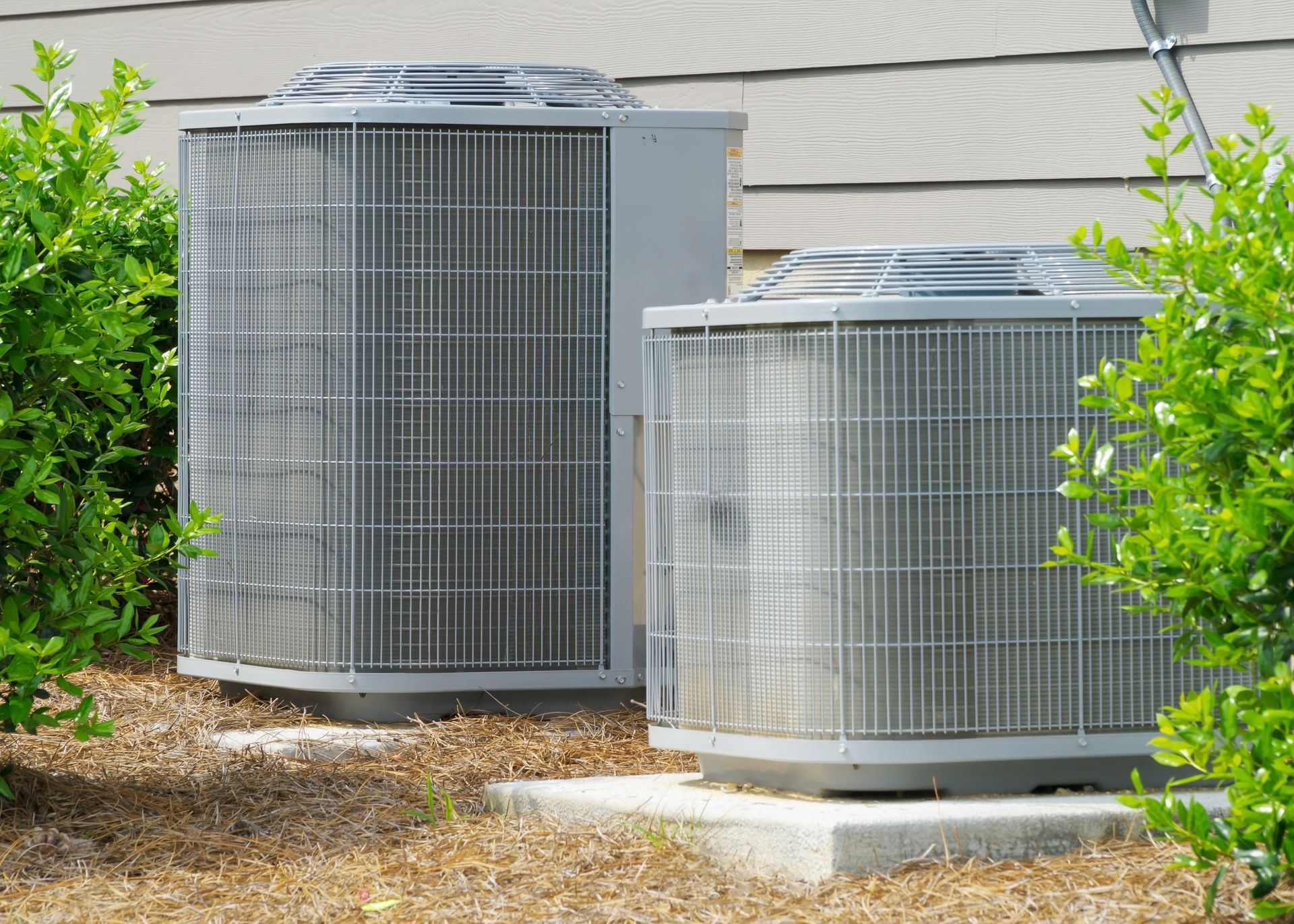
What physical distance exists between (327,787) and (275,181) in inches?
68.3

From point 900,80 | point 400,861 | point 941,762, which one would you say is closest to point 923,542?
point 941,762

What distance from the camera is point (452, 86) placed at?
4496 millimetres

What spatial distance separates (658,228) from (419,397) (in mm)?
841

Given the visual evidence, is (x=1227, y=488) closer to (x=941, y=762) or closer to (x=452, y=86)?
(x=941, y=762)

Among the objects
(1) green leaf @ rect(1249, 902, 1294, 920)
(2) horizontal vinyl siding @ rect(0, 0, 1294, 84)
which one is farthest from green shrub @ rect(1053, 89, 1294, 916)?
(2) horizontal vinyl siding @ rect(0, 0, 1294, 84)

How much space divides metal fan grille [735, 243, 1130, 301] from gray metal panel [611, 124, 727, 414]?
0.99 metres

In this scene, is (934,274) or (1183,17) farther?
(1183,17)

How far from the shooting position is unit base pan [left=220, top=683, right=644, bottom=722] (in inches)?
176

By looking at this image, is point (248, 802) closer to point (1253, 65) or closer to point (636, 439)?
point (636, 439)

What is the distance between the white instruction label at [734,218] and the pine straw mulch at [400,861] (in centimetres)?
142

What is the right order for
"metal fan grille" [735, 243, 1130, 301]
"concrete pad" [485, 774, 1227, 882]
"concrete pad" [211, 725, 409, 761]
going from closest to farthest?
1. "concrete pad" [485, 774, 1227, 882]
2. "metal fan grille" [735, 243, 1130, 301]
3. "concrete pad" [211, 725, 409, 761]

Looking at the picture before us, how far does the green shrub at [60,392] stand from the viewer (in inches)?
128

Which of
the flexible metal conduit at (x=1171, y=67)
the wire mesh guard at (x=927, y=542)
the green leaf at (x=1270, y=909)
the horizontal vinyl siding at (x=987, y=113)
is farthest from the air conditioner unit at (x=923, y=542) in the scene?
the horizontal vinyl siding at (x=987, y=113)

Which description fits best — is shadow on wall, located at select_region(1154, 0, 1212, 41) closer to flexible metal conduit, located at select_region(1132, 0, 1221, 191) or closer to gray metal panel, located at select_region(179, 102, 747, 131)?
flexible metal conduit, located at select_region(1132, 0, 1221, 191)
